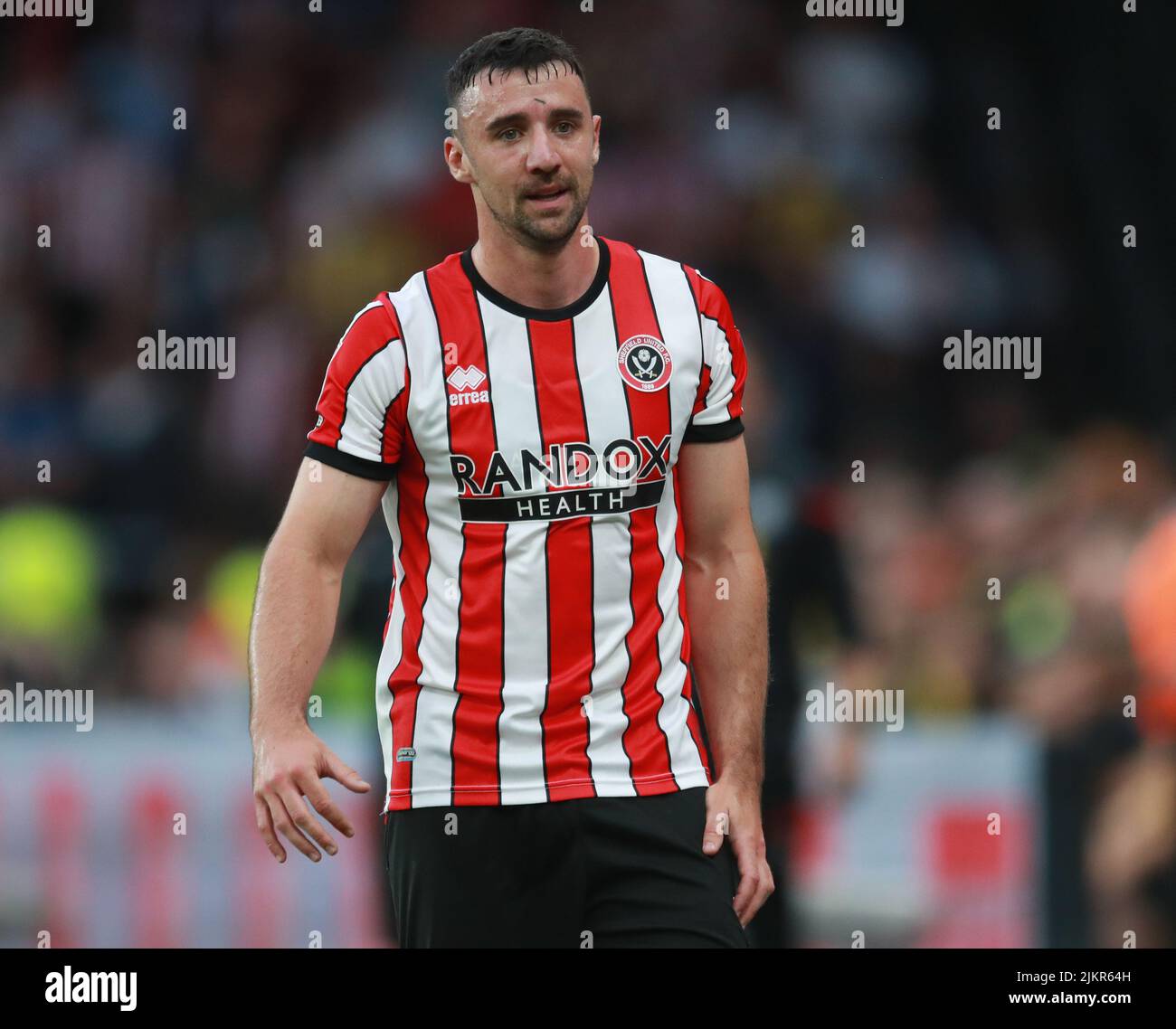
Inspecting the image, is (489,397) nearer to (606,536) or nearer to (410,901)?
(606,536)

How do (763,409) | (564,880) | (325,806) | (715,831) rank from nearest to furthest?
(325,806) → (564,880) → (715,831) → (763,409)

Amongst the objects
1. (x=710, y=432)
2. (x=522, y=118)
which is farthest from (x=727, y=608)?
(x=522, y=118)

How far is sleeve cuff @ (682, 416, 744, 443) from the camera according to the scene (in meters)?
3.68

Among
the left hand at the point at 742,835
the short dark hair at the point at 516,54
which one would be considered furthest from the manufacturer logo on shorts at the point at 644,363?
the left hand at the point at 742,835

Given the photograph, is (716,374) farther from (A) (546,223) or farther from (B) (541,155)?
(B) (541,155)

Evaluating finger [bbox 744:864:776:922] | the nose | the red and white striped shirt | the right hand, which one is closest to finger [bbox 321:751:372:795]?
the right hand

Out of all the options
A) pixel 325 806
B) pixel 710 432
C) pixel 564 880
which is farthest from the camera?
pixel 710 432

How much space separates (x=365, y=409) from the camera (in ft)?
11.5

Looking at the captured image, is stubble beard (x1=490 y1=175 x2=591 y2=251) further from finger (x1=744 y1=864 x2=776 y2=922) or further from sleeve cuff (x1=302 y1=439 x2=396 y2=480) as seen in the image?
finger (x1=744 y1=864 x2=776 y2=922)

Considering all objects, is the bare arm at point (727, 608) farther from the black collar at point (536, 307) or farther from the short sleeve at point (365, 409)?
the short sleeve at point (365, 409)

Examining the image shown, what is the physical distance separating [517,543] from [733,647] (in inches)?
20.4

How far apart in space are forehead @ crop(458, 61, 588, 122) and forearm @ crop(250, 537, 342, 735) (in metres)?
0.93

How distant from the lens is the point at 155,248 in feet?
30.7
